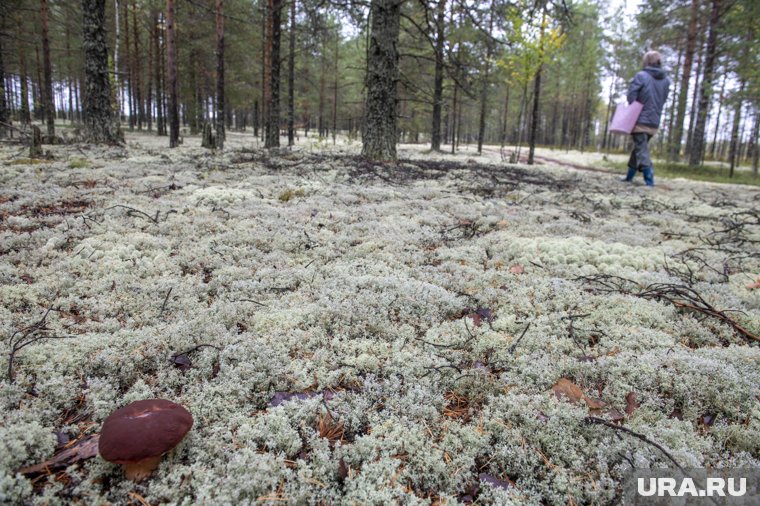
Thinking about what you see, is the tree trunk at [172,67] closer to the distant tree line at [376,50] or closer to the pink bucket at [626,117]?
the distant tree line at [376,50]

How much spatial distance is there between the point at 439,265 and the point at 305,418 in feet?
7.67

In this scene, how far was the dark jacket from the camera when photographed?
9188mm

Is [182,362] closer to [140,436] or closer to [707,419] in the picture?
[140,436]

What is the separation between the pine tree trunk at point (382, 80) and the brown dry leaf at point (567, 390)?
8.89 metres

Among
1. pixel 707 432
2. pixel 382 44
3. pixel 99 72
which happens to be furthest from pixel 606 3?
pixel 707 432

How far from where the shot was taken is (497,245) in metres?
4.46

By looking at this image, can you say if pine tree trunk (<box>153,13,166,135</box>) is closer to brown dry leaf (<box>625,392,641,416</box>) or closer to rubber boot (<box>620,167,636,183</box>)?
rubber boot (<box>620,167,636,183</box>)

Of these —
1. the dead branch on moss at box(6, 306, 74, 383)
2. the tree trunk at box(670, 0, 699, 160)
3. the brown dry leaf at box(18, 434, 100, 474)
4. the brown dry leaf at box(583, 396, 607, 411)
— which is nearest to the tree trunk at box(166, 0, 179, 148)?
the dead branch on moss at box(6, 306, 74, 383)

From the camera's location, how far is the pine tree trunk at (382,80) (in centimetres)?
A: 944

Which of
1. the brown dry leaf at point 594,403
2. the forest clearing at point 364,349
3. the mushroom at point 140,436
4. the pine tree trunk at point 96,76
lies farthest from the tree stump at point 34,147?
the brown dry leaf at point 594,403

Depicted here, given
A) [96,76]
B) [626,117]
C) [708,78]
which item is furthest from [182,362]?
A: [708,78]

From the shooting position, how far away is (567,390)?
7.10 ft

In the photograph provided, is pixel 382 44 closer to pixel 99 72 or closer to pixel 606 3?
pixel 99 72

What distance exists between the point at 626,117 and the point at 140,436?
1127cm
